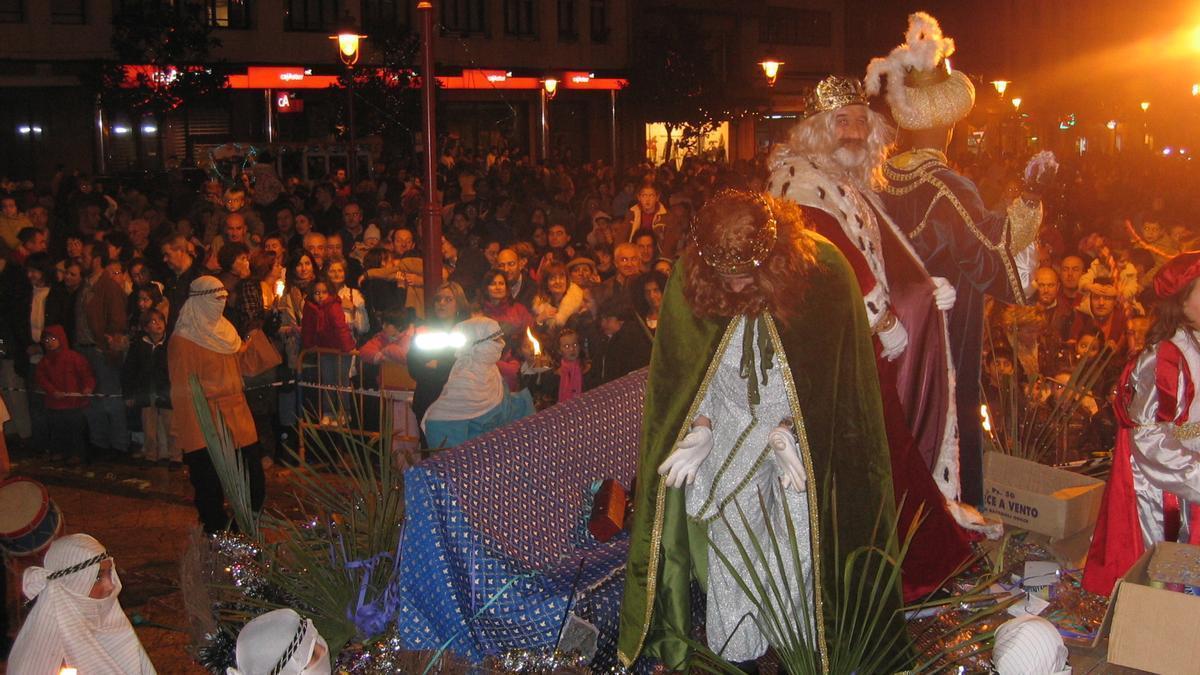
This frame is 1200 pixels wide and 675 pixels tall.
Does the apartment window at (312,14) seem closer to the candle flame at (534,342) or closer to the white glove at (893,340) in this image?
the candle flame at (534,342)

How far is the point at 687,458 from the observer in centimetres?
459

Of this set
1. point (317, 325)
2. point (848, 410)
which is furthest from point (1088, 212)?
point (848, 410)

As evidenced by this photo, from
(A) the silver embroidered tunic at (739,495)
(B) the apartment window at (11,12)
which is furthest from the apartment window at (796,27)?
(A) the silver embroidered tunic at (739,495)

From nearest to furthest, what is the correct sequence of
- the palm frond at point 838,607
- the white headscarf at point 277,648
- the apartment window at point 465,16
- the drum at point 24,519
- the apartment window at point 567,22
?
1. the white headscarf at point 277,648
2. the palm frond at point 838,607
3. the drum at point 24,519
4. the apartment window at point 465,16
5. the apartment window at point 567,22

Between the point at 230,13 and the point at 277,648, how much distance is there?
2545 cm

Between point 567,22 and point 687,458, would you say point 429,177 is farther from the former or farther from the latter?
point 567,22

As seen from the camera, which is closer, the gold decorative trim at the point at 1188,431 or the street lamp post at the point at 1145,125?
the gold decorative trim at the point at 1188,431

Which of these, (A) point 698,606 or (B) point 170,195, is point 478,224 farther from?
(A) point 698,606

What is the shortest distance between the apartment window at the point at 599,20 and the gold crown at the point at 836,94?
92.9 ft

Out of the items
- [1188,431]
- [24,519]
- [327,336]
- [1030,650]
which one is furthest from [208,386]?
[1030,650]

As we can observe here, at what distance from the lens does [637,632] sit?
4.95 meters

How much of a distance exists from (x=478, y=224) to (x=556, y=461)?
7.71m

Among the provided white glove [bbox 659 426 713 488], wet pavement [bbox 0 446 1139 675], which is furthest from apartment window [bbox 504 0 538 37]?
white glove [bbox 659 426 713 488]

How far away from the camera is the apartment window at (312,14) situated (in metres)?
28.0
